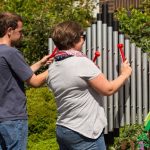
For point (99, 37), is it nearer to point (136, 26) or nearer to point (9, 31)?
point (9, 31)

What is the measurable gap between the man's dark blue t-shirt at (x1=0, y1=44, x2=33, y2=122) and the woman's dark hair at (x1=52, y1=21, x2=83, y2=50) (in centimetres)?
37

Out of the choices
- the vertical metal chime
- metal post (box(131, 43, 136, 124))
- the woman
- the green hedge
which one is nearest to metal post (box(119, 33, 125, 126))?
the vertical metal chime

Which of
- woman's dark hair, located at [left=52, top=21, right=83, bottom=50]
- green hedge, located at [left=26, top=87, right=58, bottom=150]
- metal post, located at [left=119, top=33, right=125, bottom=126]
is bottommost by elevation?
green hedge, located at [left=26, top=87, right=58, bottom=150]

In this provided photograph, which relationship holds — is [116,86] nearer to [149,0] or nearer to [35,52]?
[35,52]

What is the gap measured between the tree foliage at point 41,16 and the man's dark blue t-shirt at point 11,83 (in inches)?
182

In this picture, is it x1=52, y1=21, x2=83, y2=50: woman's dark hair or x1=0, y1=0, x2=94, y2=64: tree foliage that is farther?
x1=0, y1=0, x2=94, y2=64: tree foliage

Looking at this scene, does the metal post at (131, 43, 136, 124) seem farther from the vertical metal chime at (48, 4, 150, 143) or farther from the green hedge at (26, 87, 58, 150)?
the green hedge at (26, 87, 58, 150)

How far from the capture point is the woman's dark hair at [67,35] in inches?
156

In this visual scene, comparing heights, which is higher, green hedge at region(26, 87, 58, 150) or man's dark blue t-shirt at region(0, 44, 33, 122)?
man's dark blue t-shirt at region(0, 44, 33, 122)

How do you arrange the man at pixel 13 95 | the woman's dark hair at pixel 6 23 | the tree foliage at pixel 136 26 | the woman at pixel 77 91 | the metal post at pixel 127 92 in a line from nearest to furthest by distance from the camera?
the woman at pixel 77 91 < the man at pixel 13 95 < the woman's dark hair at pixel 6 23 < the metal post at pixel 127 92 < the tree foliage at pixel 136 26

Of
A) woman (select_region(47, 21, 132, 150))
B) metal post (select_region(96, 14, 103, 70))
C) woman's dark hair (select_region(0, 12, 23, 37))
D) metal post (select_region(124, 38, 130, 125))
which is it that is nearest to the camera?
woman (select_region(47, 21, 132, 150))

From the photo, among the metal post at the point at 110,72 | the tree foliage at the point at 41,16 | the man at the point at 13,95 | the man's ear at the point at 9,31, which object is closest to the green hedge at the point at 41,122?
the metal post at the point at 110,72

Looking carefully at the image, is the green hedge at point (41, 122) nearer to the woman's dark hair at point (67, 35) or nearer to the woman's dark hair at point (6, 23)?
the woman's dark hair at point (6, 23)

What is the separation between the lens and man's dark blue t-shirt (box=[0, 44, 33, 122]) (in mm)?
4184
